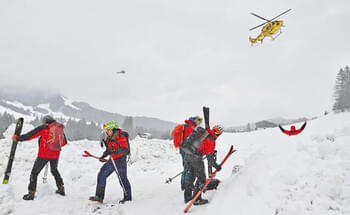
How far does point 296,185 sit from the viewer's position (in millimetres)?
3930

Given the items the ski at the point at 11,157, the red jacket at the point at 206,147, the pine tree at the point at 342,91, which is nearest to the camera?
the red jacket at the point at 206,147

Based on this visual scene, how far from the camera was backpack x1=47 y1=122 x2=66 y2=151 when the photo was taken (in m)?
6.54

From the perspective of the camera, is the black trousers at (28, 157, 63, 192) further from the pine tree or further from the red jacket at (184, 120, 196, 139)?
the pine tree

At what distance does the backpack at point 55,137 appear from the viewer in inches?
258

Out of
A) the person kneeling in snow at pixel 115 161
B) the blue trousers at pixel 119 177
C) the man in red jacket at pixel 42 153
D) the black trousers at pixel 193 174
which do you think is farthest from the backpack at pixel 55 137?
the black trousers at pixel 193 174

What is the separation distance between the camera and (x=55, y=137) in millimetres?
6660

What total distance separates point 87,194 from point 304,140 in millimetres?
6931

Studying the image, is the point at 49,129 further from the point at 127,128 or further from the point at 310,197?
the point at 127,128

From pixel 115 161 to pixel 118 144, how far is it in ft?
1.72

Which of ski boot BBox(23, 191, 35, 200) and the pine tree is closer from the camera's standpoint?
ski boot BBox(23, 191, 35, 200)

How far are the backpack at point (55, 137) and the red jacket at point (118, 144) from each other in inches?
60.5

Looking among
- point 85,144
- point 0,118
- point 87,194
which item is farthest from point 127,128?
point 87,194

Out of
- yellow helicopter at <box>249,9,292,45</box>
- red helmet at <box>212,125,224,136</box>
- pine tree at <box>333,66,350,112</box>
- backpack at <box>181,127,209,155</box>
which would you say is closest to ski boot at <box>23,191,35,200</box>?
backpack at <box>181,127,209,155</box>

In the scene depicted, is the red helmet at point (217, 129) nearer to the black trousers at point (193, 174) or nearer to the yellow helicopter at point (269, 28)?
the black trousers at point (193, 174)
